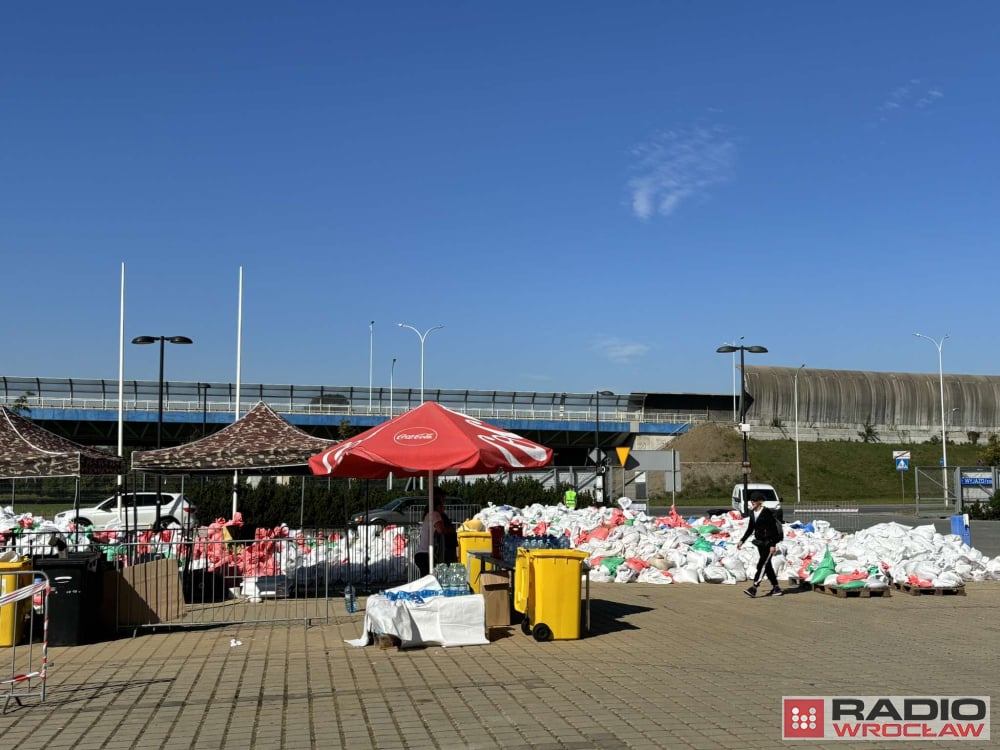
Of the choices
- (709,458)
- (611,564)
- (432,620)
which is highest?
(709,458)

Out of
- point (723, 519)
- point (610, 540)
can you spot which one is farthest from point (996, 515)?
point (610, 540)

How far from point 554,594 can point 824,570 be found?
749 cm

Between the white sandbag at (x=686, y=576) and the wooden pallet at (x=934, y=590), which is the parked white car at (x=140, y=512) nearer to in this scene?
the white sandbag at (x=686, y=576)

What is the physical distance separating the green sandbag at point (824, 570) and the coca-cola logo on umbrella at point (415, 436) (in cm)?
827

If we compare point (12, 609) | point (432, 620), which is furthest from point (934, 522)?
point (12, 609)

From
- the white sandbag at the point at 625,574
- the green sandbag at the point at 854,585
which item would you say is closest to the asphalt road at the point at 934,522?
the green sandbag at the point at 854,585

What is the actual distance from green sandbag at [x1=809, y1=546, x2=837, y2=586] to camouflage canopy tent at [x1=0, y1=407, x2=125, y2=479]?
11.8 m

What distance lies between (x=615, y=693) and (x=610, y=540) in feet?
39.8

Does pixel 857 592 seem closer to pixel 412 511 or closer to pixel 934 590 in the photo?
pixel 934 590

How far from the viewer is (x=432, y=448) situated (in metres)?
11.6

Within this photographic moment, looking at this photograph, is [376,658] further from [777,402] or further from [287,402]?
[777,402]

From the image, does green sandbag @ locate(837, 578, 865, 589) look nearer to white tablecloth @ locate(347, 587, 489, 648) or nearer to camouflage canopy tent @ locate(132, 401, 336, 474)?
white tablecloth @ locate(347, 587, 489, 648)

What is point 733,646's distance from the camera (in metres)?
10.8

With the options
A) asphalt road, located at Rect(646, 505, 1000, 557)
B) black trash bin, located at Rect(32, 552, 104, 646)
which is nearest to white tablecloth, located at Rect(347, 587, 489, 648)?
black trash bin, located at Rect(32, 552, 104, 646)
